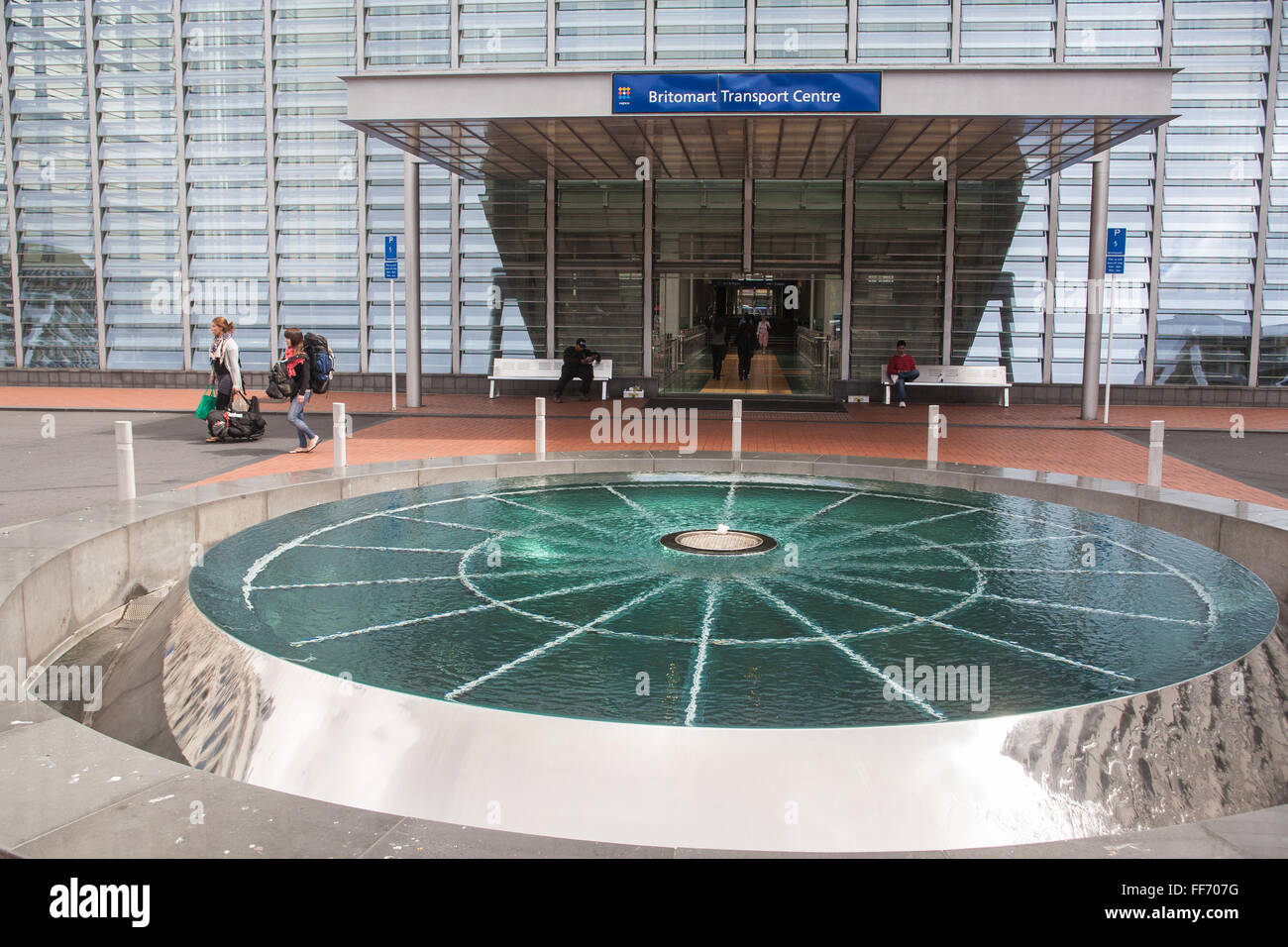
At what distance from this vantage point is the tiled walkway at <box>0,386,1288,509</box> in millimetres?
14219

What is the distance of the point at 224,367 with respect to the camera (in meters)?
15.7

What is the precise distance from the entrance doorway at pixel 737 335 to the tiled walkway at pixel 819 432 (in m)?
2.70

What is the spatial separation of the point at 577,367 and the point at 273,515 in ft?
43.4

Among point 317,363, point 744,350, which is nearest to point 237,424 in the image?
point 317,363

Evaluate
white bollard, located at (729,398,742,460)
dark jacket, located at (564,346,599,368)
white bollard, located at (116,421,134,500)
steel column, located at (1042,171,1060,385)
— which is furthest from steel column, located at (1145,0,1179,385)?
white bollard, located at (116,421,134,500)

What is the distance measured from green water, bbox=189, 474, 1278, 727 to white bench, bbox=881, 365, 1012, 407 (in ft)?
42.8

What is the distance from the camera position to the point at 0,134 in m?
26.7

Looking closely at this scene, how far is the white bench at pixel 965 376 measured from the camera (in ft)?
78.2

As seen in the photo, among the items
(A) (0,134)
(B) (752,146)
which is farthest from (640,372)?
(A) (0,134)

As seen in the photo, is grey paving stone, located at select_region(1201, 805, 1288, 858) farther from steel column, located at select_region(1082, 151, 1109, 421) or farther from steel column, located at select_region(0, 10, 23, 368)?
steel column, located at select_region(0, 10, 23, 368)

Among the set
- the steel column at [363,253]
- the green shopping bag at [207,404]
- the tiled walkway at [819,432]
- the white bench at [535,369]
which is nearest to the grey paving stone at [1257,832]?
the tiled walkway at [819,432]

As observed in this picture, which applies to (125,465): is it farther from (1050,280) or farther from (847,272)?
(1050,280)

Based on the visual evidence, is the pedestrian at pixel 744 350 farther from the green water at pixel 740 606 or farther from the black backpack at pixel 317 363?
the green water at pixel 740 606
